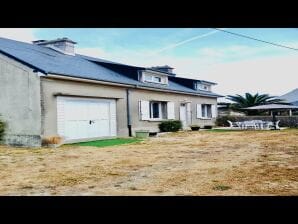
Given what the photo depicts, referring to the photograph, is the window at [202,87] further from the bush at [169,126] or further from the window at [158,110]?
the bush at [169,126]

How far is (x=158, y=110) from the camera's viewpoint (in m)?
18.4

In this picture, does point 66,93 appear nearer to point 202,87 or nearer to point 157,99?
point 157,99

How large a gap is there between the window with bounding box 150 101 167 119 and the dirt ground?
783 cm

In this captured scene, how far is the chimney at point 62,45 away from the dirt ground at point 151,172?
6.76 m

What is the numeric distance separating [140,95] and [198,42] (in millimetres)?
5166

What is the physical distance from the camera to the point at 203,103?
22516 millimetres

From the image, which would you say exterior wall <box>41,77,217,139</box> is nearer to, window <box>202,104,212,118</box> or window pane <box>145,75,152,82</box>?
window <box>202,104,212,118</box>

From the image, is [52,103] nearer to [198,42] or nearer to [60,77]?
[60,77]

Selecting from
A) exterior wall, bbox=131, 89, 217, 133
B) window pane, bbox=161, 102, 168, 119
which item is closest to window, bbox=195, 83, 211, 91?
exterior wall, bbox=131, 89, 217, 133

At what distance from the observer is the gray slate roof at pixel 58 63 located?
11.7 metres

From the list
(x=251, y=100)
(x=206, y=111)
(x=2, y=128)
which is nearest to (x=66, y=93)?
(x=2, y=128)

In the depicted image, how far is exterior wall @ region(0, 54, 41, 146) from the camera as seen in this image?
448 inches

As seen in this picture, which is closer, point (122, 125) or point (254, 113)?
point (122, 125)
